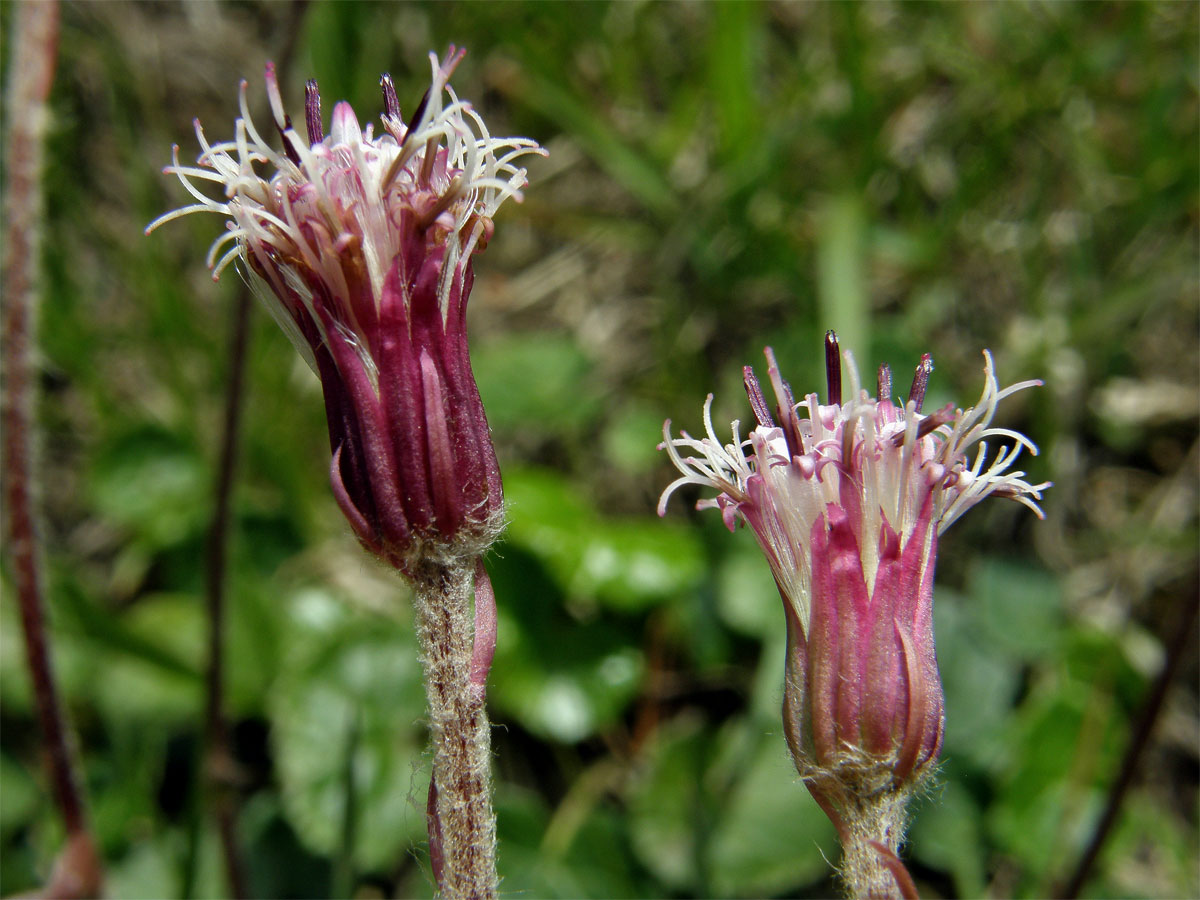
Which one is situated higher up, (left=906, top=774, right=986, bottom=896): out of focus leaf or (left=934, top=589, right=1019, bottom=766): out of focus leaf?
(left=934, top=589, right=1019, bottom=766): out of focus leaf

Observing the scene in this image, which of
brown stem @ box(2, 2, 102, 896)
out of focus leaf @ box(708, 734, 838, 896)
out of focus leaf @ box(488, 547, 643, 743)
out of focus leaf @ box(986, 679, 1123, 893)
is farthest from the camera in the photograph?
out of focus leaf @ box(488, 547, 643, 743)

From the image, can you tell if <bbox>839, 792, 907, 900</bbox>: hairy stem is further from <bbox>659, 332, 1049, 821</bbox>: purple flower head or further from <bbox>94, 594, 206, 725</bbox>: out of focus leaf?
<bbox>94, 594, 206, 725</bbox>: out of focus leaf

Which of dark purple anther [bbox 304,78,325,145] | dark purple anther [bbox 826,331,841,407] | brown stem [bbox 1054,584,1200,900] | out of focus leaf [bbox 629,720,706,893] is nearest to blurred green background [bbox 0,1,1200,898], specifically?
out of focus leaf [bbox 629,720,706,893]

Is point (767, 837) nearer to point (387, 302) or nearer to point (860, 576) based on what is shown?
point (860, 576)

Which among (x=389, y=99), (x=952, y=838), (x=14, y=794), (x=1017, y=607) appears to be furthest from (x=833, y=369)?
(x=14, y=794)

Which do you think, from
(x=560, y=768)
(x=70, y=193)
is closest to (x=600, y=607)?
(x=560, y=768)

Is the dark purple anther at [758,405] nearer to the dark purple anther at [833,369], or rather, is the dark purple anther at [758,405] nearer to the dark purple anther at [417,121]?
the dark purple anther at [833,369]

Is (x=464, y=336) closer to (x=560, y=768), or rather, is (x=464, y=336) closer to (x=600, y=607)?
(x=600, y=607)
